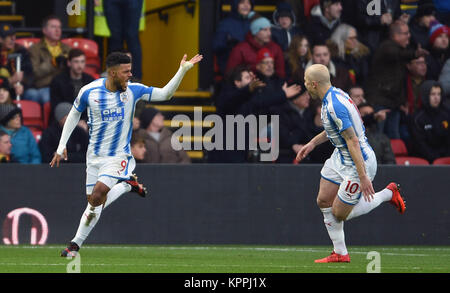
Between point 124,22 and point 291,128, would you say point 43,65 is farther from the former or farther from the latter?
point 291,128

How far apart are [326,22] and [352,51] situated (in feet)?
1.98

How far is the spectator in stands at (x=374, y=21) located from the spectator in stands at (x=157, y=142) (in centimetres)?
382

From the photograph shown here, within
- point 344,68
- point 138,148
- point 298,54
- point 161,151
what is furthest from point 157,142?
point 344,68

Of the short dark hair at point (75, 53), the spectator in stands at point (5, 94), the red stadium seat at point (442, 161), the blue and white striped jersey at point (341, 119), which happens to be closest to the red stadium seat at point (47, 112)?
the spectator in stands at point (5, 94)

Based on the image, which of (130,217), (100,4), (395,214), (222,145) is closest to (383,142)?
(395,214)

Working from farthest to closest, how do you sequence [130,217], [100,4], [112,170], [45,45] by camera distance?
[100,4], [45,45], [130,217], [112,170]

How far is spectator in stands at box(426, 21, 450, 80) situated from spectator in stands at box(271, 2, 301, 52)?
2.10 meters

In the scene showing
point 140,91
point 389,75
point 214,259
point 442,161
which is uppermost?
point 389,75

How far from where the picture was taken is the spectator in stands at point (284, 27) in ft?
54.4

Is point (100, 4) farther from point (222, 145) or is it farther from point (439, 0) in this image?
point (439, 0)

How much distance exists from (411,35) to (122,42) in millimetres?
4551

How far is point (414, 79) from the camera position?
16.7m

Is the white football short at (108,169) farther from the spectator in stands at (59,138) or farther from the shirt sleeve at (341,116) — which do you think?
the spectator in stands at (59,138)

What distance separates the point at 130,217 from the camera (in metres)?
14.3
